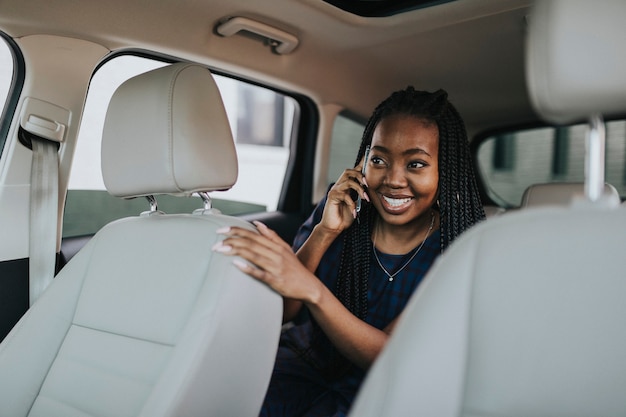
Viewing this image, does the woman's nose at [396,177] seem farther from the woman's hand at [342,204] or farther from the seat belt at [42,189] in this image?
the seat belt at [42,189]

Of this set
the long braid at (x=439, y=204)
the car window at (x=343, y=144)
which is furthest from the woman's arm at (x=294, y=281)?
the car window at (x=343, y=144)

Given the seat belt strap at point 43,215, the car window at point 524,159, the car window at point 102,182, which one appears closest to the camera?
the seat belt strap at point 43,215

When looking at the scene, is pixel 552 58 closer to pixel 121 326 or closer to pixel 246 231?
pixel 246 231

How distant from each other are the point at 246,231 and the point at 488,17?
1407 mm

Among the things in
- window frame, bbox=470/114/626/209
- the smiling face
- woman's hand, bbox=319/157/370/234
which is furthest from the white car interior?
window frame, bbox=470/114/626/209

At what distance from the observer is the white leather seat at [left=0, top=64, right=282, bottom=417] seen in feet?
4.03

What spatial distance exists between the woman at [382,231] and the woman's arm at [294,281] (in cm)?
16

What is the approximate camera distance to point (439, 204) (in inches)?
69.2

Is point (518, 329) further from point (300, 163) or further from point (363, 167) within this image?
point (300, 163)

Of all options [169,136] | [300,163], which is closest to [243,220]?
[169,136]

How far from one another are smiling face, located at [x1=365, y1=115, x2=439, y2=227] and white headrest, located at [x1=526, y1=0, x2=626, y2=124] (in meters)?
0.79

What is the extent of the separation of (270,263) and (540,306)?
0.58 metres

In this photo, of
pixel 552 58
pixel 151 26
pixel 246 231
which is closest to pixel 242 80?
pixel 151 26

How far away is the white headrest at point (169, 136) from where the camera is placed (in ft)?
4.73
